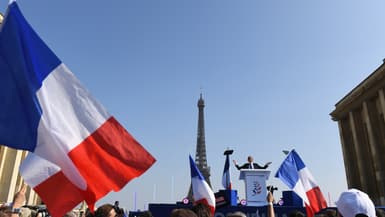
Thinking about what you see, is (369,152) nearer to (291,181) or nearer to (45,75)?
(291,181)

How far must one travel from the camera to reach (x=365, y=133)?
1112 inches

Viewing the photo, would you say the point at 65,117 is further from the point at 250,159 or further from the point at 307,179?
the point at 250,159

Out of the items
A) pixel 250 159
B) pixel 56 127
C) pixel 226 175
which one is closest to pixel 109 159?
pixel 56 127

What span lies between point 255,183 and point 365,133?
2112 cm

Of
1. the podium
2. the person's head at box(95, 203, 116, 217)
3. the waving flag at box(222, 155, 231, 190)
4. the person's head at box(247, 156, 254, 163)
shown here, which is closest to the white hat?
the person's head at box(95, 203, 116, 217)

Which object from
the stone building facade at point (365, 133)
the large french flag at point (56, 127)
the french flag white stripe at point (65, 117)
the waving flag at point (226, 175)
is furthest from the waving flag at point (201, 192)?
the stone building facade at point (365, 133)

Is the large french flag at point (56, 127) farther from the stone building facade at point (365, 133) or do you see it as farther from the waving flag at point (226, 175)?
the stone building facade at point (365, 133)

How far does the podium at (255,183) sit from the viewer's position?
38.0ft

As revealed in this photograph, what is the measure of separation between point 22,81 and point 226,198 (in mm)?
8317

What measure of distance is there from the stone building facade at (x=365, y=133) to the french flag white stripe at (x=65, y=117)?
24.7 m

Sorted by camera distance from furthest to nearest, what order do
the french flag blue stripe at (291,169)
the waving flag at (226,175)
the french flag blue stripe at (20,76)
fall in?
the waving flag at (226,175)
the french flag blue stripe at (291,169)
the french flag blue stripe at (20,76)

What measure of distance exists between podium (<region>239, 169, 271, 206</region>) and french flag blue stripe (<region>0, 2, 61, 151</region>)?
9558 millimetres

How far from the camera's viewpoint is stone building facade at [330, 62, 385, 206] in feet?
80.7

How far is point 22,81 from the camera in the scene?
133 inches
